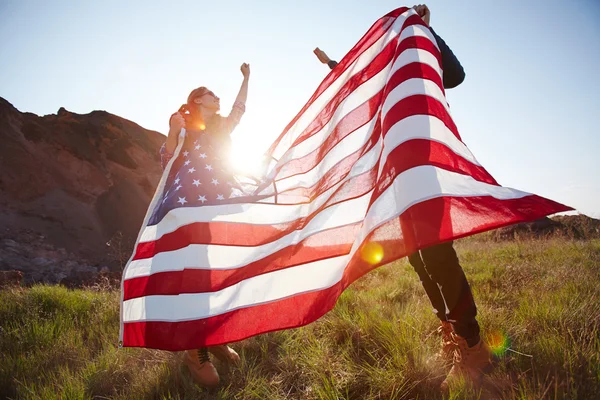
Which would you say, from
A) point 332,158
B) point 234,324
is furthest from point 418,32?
point 234,324

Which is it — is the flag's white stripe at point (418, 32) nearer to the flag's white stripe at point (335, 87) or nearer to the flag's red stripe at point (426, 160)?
the flag's white stripe at point (335, 87)

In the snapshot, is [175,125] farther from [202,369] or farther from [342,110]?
[202,369]

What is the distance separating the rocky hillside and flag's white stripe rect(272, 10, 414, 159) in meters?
11.5

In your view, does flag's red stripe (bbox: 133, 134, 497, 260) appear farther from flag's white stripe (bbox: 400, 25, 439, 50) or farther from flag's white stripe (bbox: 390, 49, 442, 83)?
flag's white stripe (bbox: 400, 25, 439, 50)

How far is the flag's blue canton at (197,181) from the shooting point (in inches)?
97.3

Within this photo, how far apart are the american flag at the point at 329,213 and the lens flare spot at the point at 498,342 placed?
1.08 m

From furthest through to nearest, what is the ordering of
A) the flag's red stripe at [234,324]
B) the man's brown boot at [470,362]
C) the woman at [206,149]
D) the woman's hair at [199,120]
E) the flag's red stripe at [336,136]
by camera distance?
the woman's hair at [199,120] < the flag's red stripe at [336,136] < the woman at [206,149] < the flag's red stripe at [234,324] < the man's brown boot at [470,362]

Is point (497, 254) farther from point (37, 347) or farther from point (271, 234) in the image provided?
point (37, 347)

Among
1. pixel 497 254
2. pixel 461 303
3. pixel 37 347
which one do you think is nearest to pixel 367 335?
pixel 461 303

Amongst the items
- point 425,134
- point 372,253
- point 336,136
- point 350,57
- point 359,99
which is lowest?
point 372,253

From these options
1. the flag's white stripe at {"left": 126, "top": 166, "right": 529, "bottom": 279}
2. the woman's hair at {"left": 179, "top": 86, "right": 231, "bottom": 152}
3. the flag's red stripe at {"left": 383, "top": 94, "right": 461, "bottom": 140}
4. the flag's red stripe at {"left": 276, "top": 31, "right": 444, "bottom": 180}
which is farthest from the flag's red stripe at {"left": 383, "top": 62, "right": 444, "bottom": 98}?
the woman's hair at {"left": 179, "top": 86, "right": 231, "bottom": 152}

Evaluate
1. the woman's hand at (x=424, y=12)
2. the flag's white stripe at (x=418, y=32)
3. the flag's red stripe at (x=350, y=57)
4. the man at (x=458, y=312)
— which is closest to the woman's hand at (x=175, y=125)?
the flag's red stripe at (x=350, y=57)

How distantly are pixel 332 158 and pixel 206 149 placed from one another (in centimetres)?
119

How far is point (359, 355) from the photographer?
7.16 ft
